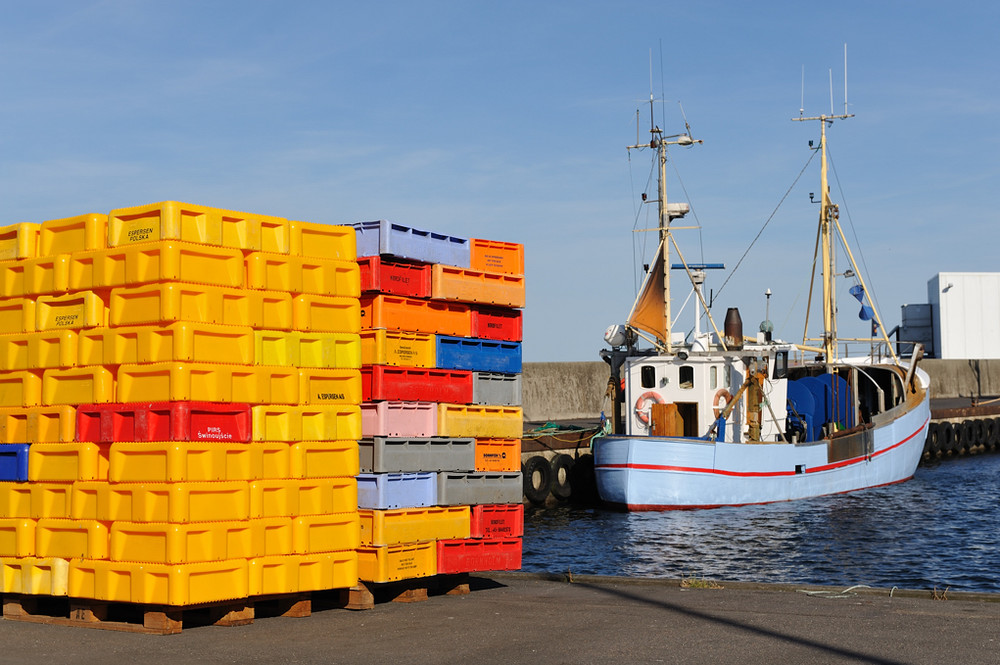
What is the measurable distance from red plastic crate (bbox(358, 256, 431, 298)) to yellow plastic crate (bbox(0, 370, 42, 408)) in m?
3.23

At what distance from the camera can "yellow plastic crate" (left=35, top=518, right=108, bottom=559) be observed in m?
10.4

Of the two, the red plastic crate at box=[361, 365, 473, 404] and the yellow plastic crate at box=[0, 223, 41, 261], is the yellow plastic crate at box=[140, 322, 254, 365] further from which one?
the yellow plastic crate at box=[0, 223, 41, 261]

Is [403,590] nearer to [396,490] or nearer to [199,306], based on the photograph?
[396,490]

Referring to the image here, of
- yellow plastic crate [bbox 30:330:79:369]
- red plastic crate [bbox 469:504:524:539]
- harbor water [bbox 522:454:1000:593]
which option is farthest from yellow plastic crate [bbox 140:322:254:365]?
harbor water [bbox 522:454:1000:593]

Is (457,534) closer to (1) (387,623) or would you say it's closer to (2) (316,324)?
(1) (387,623)

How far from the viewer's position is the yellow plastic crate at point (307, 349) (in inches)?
427

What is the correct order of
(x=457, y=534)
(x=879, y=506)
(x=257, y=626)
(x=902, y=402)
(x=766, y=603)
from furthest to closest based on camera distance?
1. (x=902, y=402)
2. (x=879, y=506)
3. (x=457, y=534)
4. (x=766, y=603)
5. (x=257, y=626)

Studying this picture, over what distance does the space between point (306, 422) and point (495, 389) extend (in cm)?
288

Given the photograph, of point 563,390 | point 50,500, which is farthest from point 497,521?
point 563,390

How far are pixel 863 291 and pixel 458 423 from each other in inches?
1107

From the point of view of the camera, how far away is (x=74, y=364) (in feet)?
35.6

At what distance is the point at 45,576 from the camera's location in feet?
35.5

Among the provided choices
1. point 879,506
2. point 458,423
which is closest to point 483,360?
point 458,423

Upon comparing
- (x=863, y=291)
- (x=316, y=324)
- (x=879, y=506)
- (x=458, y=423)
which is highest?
(x=863, y=291)
